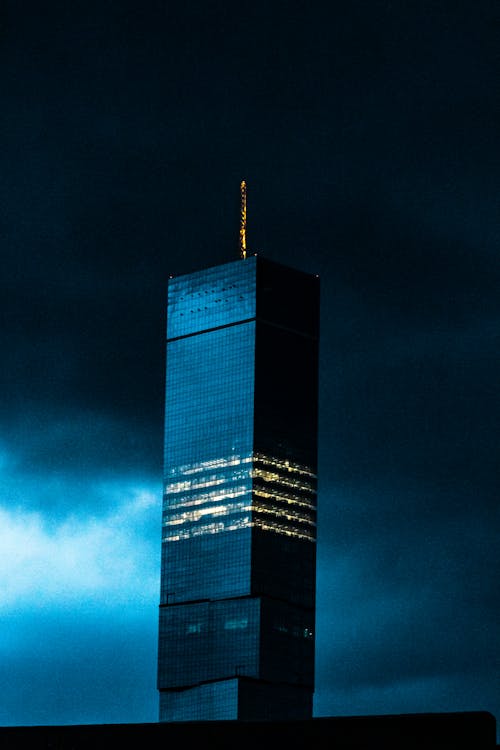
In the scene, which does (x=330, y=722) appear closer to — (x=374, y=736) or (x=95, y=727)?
(x=374, y=736)

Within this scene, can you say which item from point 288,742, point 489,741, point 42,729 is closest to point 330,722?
point 288,742

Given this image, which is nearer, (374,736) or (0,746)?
(374,736)

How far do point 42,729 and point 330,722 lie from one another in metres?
20.6

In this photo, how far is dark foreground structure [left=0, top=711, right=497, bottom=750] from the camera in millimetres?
116375

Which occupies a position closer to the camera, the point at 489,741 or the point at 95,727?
the point at 489,741

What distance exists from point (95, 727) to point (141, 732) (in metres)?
3.54

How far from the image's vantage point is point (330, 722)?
121 m

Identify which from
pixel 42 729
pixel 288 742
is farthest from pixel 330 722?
pixel 42 729

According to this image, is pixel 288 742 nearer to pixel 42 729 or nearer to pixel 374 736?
pixel 374 736

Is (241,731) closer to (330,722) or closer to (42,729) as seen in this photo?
(330,722)

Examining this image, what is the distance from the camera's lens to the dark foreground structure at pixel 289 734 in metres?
116

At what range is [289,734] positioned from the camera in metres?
122

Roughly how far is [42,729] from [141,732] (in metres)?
7.16

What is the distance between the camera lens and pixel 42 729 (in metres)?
129
